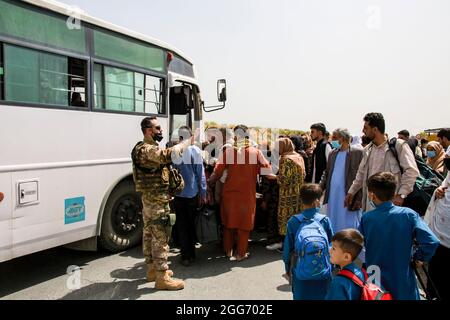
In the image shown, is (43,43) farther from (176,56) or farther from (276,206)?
(276,206)

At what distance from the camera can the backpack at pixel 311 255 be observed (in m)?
2.66

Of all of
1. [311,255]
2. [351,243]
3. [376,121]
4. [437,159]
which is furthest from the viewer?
[437,159]

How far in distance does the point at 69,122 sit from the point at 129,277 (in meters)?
2.02

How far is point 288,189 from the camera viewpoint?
5.39 metres

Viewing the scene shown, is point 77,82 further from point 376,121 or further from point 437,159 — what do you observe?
point 437,159

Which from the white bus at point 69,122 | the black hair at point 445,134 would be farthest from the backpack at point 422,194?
the white bus at point 69,122

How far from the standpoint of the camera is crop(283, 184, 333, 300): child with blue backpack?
267 centimetres

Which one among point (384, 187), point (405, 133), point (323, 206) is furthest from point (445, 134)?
point (384, 187)

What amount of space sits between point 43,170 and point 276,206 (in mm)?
3347

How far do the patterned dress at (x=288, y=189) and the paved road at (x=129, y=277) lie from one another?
617 mm

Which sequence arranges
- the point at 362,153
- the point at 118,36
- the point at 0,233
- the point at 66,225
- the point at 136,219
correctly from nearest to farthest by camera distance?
1. the point at 0,233
2. the point at 66,225
3. the point at 362,153
4. the point at 118,36
5. the point at 136,219

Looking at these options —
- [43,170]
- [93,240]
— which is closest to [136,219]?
[93,240]

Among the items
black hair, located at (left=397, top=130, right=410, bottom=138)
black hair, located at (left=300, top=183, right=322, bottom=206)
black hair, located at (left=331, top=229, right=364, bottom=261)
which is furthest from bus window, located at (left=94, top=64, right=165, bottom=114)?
black hair, located at (left=397, top=130, right=410, bottom=138)

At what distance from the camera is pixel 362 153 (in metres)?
4.70
